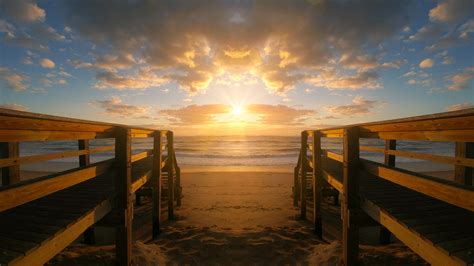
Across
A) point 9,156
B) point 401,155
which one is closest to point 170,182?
point 9,156

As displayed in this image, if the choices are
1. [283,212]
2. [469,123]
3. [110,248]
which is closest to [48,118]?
[110,248]

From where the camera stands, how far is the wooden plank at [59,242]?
2200mm

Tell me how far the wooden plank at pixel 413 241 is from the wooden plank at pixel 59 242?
384 centimetres

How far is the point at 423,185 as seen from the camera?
97.5 inches

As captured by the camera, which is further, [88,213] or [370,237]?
[370,237]

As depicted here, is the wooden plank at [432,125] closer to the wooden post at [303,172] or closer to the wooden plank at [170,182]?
the wooden post at [303,172]

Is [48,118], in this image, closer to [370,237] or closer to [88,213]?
[88,213]

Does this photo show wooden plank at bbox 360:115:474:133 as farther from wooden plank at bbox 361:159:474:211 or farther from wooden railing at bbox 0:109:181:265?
wooden railing at bbox 0:109:181:265

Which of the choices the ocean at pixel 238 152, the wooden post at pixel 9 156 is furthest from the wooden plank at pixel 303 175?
the ocean at pixel 238 152

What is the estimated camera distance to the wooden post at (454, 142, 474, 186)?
4.71 meters

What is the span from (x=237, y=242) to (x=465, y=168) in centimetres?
515

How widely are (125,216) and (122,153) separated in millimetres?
1036

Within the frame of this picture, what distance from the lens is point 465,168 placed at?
495 cm

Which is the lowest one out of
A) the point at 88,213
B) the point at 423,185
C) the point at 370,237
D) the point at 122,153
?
the point at 370,237
